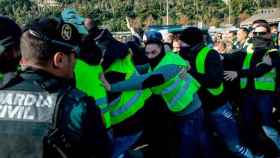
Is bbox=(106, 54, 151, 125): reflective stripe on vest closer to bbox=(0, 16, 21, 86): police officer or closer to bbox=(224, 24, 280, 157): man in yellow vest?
bbox=(0, 16, 21, 86): police officer

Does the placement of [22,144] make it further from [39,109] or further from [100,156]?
[100,156]

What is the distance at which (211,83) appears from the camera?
538 cm

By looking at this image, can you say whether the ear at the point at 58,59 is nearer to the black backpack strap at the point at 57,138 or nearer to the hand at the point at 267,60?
the black backpack strap at the point at 57,138

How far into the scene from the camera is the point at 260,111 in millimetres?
6500

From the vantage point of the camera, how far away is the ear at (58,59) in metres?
2.15

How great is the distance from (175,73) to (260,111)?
2134mm

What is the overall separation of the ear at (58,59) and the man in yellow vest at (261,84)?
413 cm

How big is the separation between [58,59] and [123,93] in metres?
2.29

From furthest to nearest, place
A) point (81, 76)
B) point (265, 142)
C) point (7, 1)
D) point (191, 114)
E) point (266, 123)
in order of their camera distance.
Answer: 1. point (7, 1)
2. point (265, 142)
3. point (266, 123)
4. point (191, 114)
5. point (81, 76)

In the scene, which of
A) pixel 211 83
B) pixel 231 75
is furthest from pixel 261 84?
pixel 211 83

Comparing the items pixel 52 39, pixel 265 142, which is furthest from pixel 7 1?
pixel 52 39

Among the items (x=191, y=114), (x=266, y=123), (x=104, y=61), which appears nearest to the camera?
(x=104, y=61)

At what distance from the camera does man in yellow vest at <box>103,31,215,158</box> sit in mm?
4824

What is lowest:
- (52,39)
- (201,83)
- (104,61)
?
(201,83)
